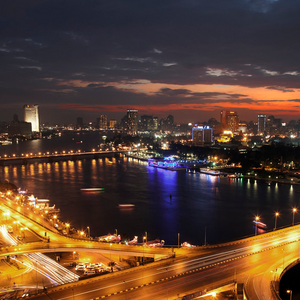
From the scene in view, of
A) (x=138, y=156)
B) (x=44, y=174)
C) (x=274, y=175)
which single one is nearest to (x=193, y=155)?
(x=138, y=156)

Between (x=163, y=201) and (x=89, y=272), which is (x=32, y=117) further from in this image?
(x=89, y=272)

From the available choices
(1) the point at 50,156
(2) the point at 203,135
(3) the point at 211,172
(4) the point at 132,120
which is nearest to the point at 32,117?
(4) the point at 132,120

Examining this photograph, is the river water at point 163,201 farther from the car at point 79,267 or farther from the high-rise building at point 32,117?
the high-rise building at point 32,117

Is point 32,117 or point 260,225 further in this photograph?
point 32,117

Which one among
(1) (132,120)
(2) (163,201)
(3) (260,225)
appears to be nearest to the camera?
(3) (260,225)

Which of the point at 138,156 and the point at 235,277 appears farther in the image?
the point at 138,156

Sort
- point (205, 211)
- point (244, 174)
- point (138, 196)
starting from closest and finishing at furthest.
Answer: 1. point (205, 211)
2. point (138, 196)
3. point (244, 174)

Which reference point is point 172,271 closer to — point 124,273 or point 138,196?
point 124,273
